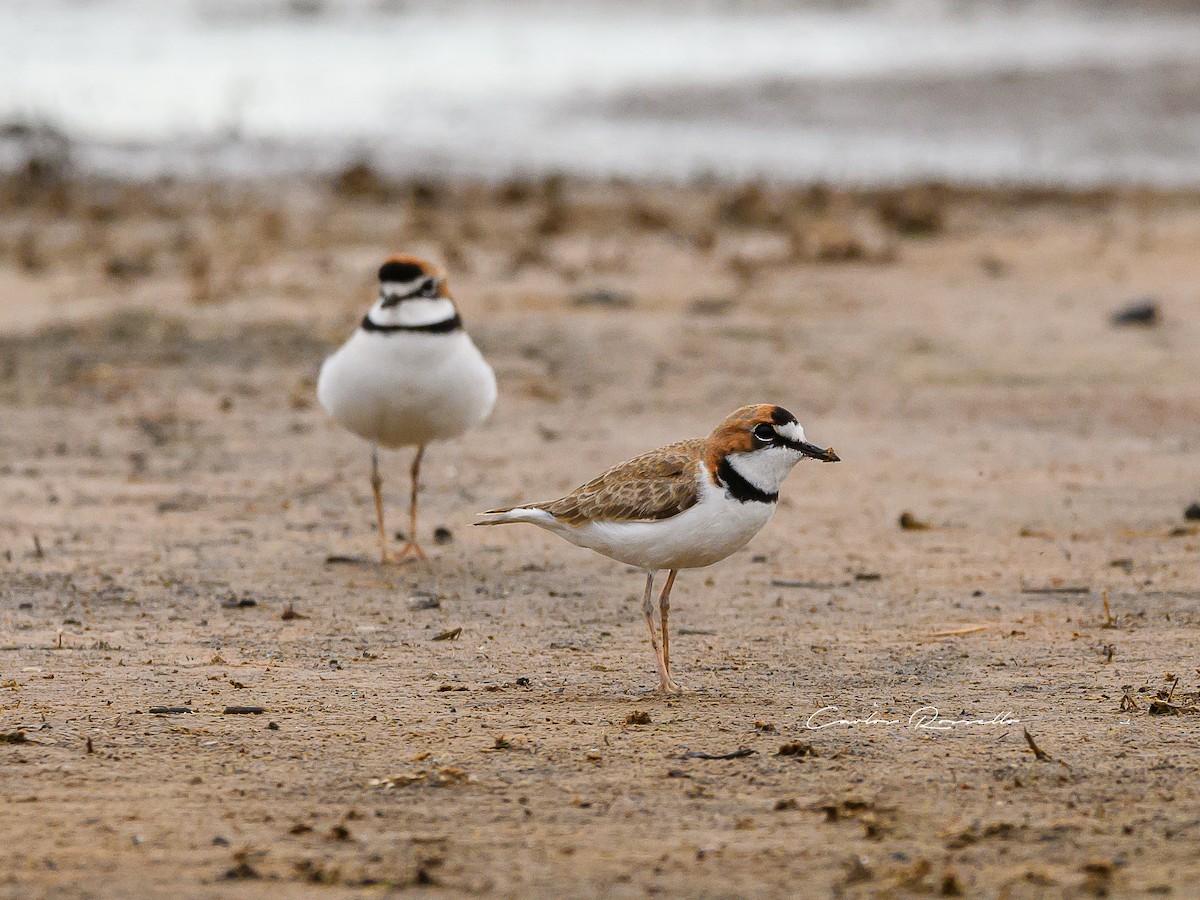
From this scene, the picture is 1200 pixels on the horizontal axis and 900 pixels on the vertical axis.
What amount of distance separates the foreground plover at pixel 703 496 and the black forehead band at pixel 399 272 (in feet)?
6.87

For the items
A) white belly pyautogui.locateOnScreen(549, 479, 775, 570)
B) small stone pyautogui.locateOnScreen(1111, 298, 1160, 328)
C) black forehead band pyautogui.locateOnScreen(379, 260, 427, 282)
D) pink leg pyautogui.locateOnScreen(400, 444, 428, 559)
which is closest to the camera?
white belly pyautogui.locateOnScreen(549, 479, 775, 570)

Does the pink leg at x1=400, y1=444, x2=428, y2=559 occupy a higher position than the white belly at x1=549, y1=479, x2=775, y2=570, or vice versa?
the white belly at x1=549, y1=479, x2=775, y2=570

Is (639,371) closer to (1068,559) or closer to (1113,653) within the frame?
(1068,559)

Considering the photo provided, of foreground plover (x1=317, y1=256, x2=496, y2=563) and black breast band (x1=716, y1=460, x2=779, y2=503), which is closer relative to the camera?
black breast band (x1=716, y1=460, x2=779, y2=503)

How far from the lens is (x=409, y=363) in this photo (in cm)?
741

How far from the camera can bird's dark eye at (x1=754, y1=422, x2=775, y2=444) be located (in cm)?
547

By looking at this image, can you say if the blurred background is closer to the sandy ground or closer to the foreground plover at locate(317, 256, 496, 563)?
the sandy ground

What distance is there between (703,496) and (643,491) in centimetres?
24

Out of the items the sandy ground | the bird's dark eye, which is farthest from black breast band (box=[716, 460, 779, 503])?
the sandy ground

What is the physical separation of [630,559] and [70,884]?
2.22 meters

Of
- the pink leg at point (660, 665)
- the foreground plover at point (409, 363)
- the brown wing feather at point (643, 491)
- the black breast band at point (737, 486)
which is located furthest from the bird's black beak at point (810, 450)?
the foreground plover at point (409, 363)

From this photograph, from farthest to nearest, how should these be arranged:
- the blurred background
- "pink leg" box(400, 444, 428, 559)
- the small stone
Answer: the blurred background, the small stone, "pink leg" box(400, 444, 428, 559)

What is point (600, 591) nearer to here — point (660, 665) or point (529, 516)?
point (529, 516)

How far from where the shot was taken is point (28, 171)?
17609mm
